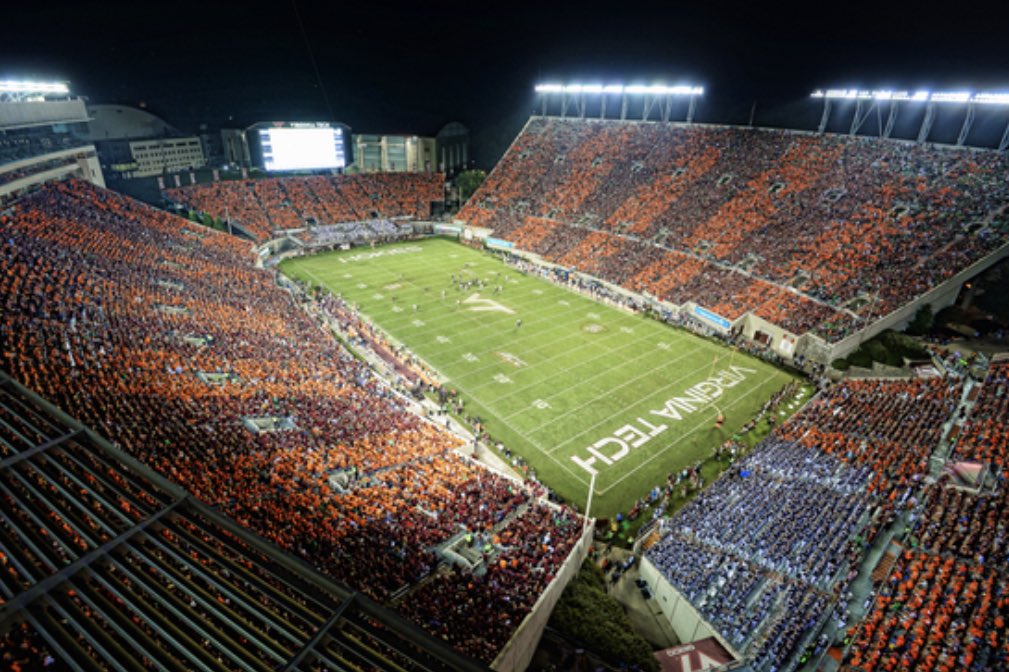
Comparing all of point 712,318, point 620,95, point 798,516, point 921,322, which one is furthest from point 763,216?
point 798,516

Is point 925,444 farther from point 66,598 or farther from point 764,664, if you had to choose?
point 66,598

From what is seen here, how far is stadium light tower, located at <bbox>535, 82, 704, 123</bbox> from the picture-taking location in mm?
60638

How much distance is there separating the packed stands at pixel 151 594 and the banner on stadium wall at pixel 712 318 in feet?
123

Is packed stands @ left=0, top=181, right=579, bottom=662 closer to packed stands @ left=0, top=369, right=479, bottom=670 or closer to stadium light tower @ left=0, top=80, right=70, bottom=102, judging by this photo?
packed stands @ left=0, top=369, right=479, bottom=670

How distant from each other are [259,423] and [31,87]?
4451 centimetres

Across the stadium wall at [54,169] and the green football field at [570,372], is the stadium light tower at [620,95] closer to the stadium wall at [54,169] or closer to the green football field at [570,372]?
the green football field at [570,372]

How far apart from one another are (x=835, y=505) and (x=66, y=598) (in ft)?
70.9

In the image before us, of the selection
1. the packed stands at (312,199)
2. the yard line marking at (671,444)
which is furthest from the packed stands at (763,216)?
the packed stands at (312,199)

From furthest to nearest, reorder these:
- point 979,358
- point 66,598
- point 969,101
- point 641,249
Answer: point 641,249 < point 969,101 < point 979,358 < point 66,598

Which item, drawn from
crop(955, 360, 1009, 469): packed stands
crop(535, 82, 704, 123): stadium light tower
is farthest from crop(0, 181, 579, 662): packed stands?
crop(535, 82, 704, 123): stadium light tower

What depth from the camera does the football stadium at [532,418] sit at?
5.32 m

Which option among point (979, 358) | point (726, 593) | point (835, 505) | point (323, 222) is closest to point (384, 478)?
point (726, 593)

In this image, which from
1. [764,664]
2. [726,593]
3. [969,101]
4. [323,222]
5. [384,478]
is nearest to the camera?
[764,664]

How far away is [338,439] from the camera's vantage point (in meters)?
21.2
